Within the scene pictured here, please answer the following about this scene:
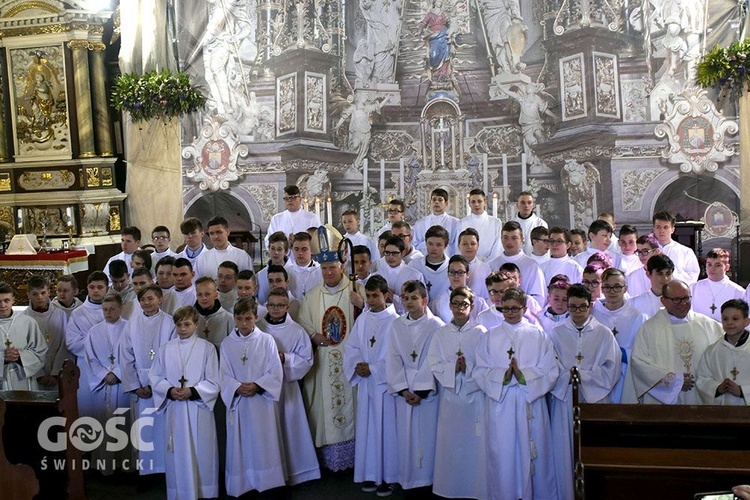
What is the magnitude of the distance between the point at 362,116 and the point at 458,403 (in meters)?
7.34

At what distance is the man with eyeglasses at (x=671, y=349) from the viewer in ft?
18.0

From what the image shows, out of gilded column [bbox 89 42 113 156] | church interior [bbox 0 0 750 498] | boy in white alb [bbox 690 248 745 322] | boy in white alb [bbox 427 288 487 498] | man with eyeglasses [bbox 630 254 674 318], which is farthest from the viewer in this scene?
gilded column [bbox 89 42 113 156]

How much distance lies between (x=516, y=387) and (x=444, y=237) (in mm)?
2148

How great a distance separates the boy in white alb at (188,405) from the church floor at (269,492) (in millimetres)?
340

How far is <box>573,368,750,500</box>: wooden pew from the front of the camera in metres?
3.93

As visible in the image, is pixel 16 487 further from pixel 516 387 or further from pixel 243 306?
pixel 516 387

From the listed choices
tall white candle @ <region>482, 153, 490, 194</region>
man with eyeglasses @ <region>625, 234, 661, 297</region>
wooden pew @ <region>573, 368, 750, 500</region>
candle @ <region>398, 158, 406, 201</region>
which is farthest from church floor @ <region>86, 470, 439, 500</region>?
tall white candle @ <region>482, 153, 490, 194</region>

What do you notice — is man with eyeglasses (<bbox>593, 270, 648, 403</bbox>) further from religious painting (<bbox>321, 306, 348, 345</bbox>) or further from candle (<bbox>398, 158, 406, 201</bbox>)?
candle (<bbox>398, 158, 406, 201</bbox>)

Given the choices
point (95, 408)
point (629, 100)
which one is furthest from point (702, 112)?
point (95, 408)

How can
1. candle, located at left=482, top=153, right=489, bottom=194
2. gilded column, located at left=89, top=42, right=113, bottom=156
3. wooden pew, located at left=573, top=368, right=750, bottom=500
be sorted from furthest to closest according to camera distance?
gilded column, located at left=89, top=42, right=113, bottom=156
candle, located at left=482, top=153, right=489, bottom=194
wooden pew, located at left=573, top=368, right=750, bottom=500

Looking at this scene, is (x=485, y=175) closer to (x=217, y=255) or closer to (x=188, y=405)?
(x=217, y=255)

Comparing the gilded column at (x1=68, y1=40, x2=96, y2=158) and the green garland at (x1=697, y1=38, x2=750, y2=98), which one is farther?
the gilded column at (x1=68, y1=40, x2=96, y2=158)

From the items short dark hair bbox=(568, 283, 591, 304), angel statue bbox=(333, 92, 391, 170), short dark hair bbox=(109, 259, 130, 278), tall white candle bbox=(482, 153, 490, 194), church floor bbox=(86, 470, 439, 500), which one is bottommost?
church floor bbox=(86, 470, 439, 500)

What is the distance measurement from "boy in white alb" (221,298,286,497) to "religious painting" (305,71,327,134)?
6.76 meters
